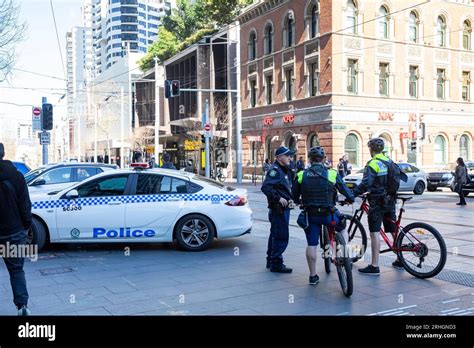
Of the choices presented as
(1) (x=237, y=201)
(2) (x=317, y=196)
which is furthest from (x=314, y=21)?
(2) (x=317, y=196)

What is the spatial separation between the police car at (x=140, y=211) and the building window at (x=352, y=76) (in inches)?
1016

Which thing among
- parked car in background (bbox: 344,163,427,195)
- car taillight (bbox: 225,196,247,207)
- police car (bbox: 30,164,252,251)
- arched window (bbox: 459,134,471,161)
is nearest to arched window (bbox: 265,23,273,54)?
arched window (bbox: 459,134,471,161)

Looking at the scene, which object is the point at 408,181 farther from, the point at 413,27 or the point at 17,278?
the point at 17,278

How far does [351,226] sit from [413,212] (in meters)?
8.85

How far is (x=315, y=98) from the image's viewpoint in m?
34.2

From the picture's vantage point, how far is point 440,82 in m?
37.7

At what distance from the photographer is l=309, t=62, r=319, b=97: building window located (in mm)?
34438

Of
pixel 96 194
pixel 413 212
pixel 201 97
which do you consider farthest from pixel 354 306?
pixel 201 97

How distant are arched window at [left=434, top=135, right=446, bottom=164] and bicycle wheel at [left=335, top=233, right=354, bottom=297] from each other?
3310 centimetres

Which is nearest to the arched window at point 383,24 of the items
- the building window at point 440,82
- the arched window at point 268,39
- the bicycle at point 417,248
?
the building window at point 440,82

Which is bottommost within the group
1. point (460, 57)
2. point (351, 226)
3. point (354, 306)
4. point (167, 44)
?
point (354, 306)

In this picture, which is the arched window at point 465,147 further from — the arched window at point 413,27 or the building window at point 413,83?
the arched window at point 413,27

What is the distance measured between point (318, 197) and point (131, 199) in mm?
3971
